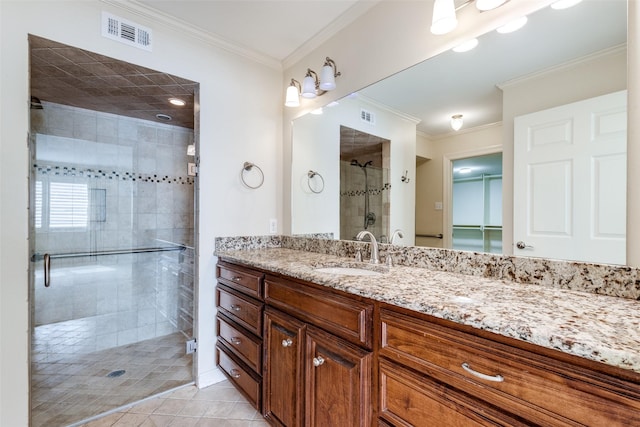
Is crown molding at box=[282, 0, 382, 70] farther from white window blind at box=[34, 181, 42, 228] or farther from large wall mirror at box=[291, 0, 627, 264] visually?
white window blind at box=[34, 181, 42, 228]

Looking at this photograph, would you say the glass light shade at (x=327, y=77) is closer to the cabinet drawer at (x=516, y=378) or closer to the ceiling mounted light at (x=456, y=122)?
the ceiling mounted light at (x=456, y=122)

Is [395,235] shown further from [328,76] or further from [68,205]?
[68,205]

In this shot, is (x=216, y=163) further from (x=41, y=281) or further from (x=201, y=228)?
(x=41, y=281)

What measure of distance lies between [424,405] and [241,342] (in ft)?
4.06

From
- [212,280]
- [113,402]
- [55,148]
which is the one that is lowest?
[113,402]

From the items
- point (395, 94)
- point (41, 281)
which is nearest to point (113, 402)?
point (41, 281)

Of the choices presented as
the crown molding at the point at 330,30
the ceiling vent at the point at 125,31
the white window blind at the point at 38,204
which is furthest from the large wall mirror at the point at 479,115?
the white window blind at the point at 38,204

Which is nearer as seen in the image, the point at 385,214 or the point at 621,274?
the point at 621,274

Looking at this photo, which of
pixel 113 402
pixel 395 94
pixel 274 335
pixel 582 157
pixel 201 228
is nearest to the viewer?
pixel 582 157

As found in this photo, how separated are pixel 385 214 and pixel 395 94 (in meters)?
0.72

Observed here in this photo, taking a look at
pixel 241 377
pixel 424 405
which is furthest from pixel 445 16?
pixel 241 377

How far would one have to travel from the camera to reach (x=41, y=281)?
8.29ft

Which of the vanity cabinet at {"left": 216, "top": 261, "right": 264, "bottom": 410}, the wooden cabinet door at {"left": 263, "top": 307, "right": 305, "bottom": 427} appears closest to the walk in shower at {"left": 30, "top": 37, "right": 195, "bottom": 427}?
the vanity cabinet at {"left": 216, "top": 261, "right": 264, "bottom": 410}

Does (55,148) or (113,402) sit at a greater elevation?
(55,148)
